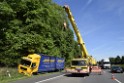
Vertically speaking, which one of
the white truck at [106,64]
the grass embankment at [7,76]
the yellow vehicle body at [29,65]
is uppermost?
the white truck at [106,64]

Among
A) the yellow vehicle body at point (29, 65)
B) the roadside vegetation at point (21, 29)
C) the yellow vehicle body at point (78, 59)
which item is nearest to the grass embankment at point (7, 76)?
the yellow vehicle body at point (29, 65)

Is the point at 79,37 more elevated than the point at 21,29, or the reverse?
the point at 21,29

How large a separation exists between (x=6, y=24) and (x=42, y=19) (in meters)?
7.57

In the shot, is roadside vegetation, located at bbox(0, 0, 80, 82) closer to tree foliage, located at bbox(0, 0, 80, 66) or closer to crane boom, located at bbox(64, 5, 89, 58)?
tree foliage, located at bbox(0, 0, 80, 66)

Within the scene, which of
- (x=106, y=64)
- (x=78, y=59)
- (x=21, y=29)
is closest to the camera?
(x=78, y=59)

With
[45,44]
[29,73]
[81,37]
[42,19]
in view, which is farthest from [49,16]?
[29,73]

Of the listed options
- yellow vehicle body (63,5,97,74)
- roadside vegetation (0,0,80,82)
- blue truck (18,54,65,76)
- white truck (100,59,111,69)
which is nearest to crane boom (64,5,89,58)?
yellow vehicle body (63,5,97,74)

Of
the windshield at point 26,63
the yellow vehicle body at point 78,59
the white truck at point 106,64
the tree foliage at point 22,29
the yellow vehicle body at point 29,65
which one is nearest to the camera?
the yellow vehicle body at point 78,59

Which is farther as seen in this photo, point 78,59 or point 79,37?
point 79,37

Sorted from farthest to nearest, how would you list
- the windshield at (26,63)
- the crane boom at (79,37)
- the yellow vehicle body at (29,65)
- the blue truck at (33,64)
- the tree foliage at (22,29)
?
1. the tree foliage at (22,29)
2. the crane boom at (79,37)
3. the windshield at (26,63)
4. the blue truck at (33,64)
5. the yellow vehicle body at (29,65)

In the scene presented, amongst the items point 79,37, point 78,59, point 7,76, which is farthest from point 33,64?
point 7,76

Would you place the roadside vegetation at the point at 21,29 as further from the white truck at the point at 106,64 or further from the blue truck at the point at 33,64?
the white truck at the point at 106,64

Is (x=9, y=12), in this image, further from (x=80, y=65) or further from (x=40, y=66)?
(x=80, y=65)

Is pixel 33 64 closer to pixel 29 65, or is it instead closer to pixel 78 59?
pixel 29 65
